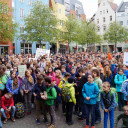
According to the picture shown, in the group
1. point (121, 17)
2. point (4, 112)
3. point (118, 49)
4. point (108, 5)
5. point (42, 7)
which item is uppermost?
point (108, 5)

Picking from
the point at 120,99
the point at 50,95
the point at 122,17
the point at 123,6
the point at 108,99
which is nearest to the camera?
the point at 108,99

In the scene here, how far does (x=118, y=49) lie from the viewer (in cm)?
4566

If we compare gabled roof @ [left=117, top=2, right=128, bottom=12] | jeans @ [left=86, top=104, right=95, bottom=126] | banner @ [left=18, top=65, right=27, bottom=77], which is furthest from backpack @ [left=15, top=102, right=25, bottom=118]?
gabled roof @ [left=117, top=2, right=128, bottom=12]

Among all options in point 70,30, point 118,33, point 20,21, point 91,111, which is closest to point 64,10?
point 70,30

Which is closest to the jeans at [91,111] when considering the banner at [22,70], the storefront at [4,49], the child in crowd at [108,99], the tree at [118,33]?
the child in crowd at [108,99]

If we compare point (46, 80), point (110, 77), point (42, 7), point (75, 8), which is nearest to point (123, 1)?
point (75, 8)

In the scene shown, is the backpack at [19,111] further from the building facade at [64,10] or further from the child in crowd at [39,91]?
the building facade at [64,10]

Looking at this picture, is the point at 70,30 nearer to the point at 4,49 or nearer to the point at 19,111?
the point at 4,49

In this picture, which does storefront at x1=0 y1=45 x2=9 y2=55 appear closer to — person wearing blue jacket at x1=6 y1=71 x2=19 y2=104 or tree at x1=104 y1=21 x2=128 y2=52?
tree at x1=104 y1=21 x2=128 y2=52

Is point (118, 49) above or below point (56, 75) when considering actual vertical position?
above

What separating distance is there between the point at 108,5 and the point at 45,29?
31.1 meters

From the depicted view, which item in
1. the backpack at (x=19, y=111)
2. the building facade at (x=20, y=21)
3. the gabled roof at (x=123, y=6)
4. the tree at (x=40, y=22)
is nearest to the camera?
the backpack at (x=19, y=111)

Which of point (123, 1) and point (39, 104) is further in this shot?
point (123, 1)

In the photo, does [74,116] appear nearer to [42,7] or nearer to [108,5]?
[42,7]
